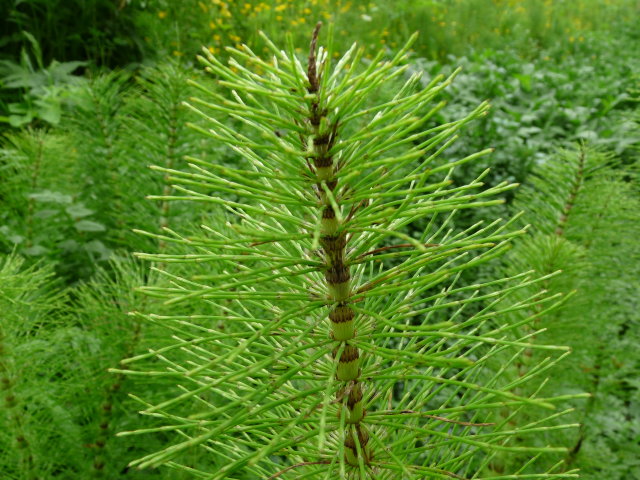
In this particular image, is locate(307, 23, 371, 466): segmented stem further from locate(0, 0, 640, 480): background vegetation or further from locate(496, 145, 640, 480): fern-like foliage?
locate(496, 145, 640, 480): fern-like foliage

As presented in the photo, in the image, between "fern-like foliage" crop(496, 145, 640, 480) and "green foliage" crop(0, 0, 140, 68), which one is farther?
"green foliage" crop(0, 0, 140, 68)

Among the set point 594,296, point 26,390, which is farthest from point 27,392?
point 594,296

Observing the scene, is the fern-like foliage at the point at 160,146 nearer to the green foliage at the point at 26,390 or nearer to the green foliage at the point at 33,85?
the green foliage at the point at 26,390

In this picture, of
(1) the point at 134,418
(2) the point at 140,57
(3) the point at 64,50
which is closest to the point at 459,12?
(2) the point at 140,57

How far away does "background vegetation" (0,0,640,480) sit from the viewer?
1487 millimetres

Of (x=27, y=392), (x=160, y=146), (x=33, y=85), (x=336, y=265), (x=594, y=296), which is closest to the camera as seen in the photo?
(x=336, y=265)

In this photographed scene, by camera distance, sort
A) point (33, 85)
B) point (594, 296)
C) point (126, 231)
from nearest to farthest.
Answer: point (594, 296), point (126, 231), point (33, 85)

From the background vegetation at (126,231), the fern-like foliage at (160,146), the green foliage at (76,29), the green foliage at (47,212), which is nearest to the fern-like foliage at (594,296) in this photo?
the background vegetation at (126,231)

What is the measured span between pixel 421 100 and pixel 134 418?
120 cm

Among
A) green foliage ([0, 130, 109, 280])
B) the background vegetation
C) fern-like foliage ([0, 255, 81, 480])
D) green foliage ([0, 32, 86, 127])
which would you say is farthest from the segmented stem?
green foliage ([0, 32, 86, 127])

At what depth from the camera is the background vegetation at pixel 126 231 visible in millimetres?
1487

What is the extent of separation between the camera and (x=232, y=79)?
701mm

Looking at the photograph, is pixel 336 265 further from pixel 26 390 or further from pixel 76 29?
pixel 76 29

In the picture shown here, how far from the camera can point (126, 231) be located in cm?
222
